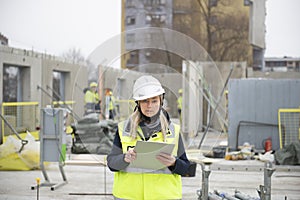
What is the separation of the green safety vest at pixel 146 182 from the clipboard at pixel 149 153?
6 centimetres

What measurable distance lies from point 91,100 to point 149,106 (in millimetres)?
11038

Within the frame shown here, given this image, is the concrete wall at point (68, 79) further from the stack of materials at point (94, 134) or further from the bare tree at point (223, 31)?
the bare tree at point (223, 31)

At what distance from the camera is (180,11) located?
Answer: 3656cm

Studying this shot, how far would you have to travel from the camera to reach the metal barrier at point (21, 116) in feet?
41.4

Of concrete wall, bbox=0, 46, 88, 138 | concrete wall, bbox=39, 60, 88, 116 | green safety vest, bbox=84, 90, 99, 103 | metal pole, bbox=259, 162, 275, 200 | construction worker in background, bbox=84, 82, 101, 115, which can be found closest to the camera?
metal pole, bbox=259, 162, 275, 200

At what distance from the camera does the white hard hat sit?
10.6ft

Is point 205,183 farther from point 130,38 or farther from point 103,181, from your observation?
point 103,181

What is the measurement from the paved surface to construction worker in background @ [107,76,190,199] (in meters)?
3.70

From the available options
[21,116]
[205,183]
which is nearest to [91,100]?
[21,116]

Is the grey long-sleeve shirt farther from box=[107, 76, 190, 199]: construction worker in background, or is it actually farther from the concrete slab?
the concrete slab

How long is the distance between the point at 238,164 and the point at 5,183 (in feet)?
14.8

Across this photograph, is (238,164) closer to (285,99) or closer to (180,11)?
(285,99)

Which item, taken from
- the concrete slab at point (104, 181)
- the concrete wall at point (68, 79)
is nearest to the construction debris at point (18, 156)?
the concrete slab at point (104, 181)

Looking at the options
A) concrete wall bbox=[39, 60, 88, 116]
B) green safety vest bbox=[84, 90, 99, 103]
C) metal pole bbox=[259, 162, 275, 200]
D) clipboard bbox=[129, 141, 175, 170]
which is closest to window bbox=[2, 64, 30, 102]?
concrete wall bbox=[39, 60, 88, 116]
